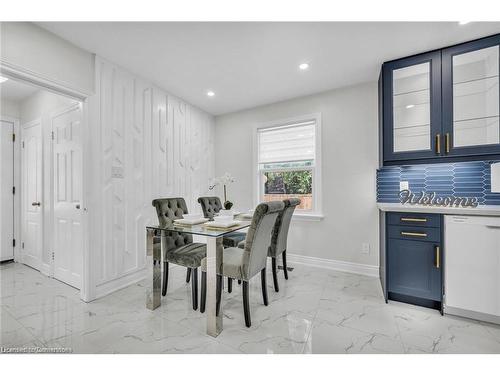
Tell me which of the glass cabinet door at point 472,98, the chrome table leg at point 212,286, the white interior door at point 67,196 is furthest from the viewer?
the white interior door at point 67,196

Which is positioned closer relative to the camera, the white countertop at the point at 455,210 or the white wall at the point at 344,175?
the white countertop at the point at 455,210

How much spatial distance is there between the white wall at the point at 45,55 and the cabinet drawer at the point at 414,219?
3340 mm

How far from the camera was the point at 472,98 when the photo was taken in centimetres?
209

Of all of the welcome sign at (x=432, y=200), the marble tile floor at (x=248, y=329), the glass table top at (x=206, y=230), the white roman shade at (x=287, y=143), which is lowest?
the marble tile floor at (x=248, y=329)

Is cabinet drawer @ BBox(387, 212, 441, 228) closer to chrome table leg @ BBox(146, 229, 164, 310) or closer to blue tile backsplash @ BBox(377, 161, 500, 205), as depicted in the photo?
blue tile backsplash @ BBox(377, 161, 500, 205)

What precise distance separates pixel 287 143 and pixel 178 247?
7.53ft

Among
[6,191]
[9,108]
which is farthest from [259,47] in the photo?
[6,191]

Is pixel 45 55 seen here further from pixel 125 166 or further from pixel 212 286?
pixel 212 286

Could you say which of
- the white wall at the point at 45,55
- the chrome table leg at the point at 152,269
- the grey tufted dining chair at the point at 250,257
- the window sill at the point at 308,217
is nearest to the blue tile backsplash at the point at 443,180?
the window sill at the point at 308,217

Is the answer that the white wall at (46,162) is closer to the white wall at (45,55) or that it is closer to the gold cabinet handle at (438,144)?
the white wall at (45,55)

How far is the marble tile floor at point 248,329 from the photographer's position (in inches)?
61.7

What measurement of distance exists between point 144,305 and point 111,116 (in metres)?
2.05
